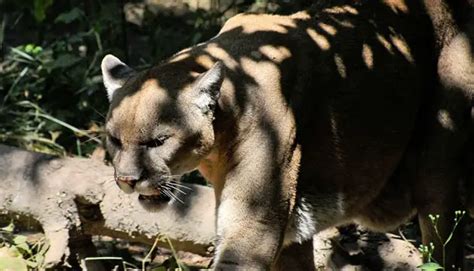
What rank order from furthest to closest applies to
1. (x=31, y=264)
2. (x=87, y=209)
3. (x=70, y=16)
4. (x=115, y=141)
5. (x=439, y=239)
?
(x=70, y=16)
(x=87, y=209)
(x=31, y=264)
(x=439, y=239)
(x=115, y=141)

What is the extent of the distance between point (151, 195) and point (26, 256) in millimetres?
1777

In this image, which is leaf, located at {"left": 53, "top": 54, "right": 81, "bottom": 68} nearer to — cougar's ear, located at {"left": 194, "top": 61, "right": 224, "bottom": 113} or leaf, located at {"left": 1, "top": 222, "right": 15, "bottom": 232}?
leaf, located at {"left": 1, "top": 222, "right": 15, "bottom": 232}

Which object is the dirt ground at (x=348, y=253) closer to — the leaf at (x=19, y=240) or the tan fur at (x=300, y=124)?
the leaf at (x=19, y=240)

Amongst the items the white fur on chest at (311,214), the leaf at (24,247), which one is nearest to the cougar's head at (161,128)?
the white fur on chest at (311,214)

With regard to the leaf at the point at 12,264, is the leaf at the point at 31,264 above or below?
below

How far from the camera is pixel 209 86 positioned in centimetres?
620

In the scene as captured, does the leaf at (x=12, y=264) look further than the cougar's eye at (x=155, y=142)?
Yes

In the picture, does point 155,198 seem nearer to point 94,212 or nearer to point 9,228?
point 94,212

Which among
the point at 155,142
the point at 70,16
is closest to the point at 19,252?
the point at 155,142

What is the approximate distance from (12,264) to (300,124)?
220 centimetres

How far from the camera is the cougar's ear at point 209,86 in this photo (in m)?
6.18

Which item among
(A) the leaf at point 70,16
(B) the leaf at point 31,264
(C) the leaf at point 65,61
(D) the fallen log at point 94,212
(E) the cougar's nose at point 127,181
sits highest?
(E) the cougar's nose at point 127,181

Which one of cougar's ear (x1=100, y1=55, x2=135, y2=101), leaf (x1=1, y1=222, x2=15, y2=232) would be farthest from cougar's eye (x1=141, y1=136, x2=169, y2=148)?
leaf (x1=1, y1=222, x2=15, y2=232)

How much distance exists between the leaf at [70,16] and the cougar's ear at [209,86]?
5.19 m
